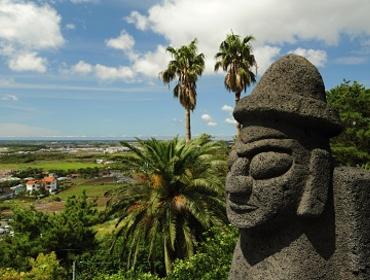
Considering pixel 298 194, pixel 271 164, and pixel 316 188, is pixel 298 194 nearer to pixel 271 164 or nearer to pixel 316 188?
pixel 316 188

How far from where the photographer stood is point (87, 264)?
23812 millimetres

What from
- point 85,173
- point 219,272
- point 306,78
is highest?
point 306,78

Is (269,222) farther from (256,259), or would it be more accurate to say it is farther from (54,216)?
(54,216)

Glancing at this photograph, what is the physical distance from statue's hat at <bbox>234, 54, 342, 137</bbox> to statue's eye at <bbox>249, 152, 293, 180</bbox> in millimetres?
363

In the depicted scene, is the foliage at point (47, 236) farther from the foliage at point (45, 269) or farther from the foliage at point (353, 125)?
the foliage at point (353, 125)

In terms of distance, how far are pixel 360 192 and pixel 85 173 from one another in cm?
15824

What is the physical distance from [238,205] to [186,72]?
25372mm

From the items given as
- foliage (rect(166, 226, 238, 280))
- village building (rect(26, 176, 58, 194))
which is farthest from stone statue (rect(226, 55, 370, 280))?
village building (rect(26, 176, 58, 194))

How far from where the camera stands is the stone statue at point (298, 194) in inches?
183

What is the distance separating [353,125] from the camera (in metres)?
28.4

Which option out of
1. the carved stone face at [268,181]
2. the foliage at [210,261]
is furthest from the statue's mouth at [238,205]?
the foliage at [210,261]

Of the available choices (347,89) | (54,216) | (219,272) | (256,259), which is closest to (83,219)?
(54,216)

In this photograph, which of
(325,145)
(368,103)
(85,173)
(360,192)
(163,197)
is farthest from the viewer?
(85,173)

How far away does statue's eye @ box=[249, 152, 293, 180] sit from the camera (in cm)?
471
